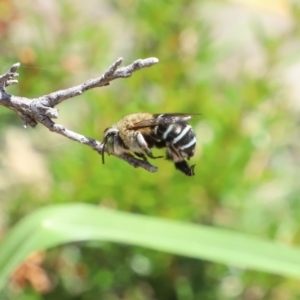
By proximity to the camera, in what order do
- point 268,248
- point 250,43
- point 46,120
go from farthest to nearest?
1. point 250,43
2. point 268,248
3. point 46,120

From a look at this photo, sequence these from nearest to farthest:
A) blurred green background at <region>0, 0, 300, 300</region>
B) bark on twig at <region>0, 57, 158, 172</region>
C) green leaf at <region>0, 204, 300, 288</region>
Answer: bark on twig at <region>0, 57, 158, 172</region> < green leaf at <region>0, 204, 300, 288</region> < blurred green background at <region>0, 0, 300, 300</region>

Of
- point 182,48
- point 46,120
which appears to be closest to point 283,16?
point 182,48

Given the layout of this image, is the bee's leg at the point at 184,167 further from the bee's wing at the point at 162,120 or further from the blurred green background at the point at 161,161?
the blurred green background at the point at 161,161

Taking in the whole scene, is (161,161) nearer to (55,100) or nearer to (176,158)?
(176,158)

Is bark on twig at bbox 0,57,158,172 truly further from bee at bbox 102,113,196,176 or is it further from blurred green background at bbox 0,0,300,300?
blurred green background at bbox 0,0,300,300

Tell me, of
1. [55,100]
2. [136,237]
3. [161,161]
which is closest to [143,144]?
[55,100]

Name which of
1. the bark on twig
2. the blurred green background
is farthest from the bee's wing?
the blurred green background

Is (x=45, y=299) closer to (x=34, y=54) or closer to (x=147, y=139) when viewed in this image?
(x=34, y=54)
